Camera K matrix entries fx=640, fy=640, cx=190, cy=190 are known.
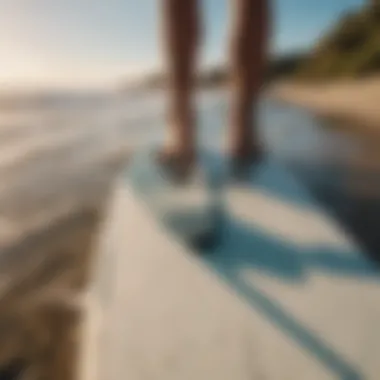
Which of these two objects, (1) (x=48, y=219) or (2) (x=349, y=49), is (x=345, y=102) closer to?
(2) (x=349, y=49)

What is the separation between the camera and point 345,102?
0.96 m

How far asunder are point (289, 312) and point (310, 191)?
0.30m

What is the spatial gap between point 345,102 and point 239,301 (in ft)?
1.46

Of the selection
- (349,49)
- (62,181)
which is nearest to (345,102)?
(349,49)

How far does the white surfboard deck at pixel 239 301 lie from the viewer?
0.55 m

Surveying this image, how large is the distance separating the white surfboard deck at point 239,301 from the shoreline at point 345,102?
196 mm

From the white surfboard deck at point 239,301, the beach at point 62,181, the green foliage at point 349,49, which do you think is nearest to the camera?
the white surfboard deck at point 239,301

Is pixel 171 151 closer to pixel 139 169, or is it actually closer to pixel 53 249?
pixel 139 169

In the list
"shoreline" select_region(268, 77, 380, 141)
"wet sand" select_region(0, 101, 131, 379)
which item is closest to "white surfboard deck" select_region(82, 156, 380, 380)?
"wet sand" select_region(0, 101, 131, 379)

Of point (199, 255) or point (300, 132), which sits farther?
point (300, 132)

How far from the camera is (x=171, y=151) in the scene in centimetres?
89

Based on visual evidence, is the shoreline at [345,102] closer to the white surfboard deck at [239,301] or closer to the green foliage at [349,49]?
the green foliage at [349,49]

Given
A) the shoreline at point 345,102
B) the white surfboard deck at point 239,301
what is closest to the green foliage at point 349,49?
the shoreline at point 345,102

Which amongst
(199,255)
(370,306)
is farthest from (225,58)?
(370,306)
